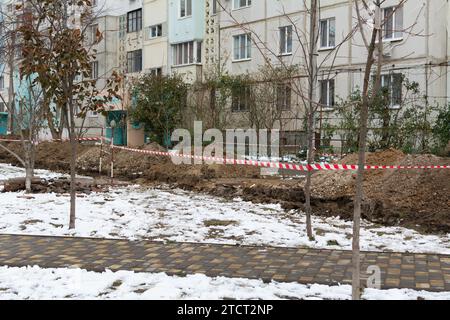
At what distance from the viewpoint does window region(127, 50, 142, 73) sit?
137 ft

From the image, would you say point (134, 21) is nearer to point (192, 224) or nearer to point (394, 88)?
point (394, 88)

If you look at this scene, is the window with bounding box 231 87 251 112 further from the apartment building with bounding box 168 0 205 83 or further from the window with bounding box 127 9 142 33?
the window with bounding box 127 9 142 33

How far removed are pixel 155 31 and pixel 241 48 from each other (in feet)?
30.4

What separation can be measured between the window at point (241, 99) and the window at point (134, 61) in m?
14.5

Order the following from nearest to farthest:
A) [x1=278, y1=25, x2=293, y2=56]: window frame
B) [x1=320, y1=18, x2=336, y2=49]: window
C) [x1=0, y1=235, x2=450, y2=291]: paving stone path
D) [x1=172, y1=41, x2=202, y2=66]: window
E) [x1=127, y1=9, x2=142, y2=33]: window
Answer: [x1=0, y1=235, x2=450, y2=291]: paving stone path → [x1=320, y1=18, x2=336, y2=49]: window → [x1=278, y1=25, x2=293, y2=56]: window frame → [x1=172, y1=41, x2=202, y2=66]: window → [x1=127, y1=9, x2=142, y2=33]: window

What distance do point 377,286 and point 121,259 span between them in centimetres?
308

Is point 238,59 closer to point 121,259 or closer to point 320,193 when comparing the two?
point 320,193

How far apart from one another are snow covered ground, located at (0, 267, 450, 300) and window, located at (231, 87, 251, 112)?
22242 mm

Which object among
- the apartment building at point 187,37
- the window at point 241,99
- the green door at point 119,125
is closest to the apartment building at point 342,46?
the window at point 241,99

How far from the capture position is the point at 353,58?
26.7 meters

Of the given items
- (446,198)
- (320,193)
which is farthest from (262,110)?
(446,198)

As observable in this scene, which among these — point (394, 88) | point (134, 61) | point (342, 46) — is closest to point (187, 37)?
point (134, 61)

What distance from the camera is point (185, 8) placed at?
36.5m

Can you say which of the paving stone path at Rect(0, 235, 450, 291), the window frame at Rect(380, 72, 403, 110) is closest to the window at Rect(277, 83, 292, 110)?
the window frame at Rect(380, 72, 403, 110)
